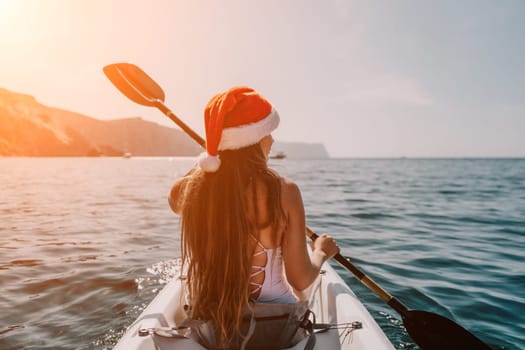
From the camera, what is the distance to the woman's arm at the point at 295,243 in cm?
221

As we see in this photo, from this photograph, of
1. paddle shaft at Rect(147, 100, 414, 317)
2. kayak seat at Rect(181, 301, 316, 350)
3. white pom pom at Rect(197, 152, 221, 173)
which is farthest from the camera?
paddle shaft at Rect(147, 100, 414, 317)

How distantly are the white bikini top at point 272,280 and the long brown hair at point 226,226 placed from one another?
0.51 ft

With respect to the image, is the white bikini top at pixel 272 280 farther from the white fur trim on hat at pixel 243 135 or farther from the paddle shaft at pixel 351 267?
the paddle shaft at pixel 351 267

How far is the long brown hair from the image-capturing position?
218cm

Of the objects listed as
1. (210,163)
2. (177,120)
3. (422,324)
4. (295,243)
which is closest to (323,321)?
(422,324)

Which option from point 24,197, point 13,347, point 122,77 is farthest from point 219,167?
point 24,197

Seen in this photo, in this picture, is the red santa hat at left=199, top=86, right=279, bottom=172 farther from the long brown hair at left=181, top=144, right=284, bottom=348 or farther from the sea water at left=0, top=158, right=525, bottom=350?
the sea water at left=0, top=158, right=525, bottom=350

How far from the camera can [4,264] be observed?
23.5 ft

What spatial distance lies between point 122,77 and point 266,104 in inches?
130

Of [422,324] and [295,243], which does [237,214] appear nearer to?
[295,243]

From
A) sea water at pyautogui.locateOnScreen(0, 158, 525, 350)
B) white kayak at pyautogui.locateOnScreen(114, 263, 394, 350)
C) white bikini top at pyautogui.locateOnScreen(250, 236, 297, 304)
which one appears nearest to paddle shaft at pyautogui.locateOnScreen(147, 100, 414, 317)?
white kayak at pyautogui.locateOnScreen(114, 263, 394, 350)

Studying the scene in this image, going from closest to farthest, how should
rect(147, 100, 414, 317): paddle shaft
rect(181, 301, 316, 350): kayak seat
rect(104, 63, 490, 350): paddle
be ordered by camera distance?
1. rect(181, 301, 316, 350): kayak seat
2. rect(104, 63, 490, 350): paddle
3. rect(147, 100, 414, 317): paddle shaft

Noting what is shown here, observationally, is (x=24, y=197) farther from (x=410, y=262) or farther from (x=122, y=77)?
(x=410, y=262)

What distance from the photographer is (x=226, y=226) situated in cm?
219
